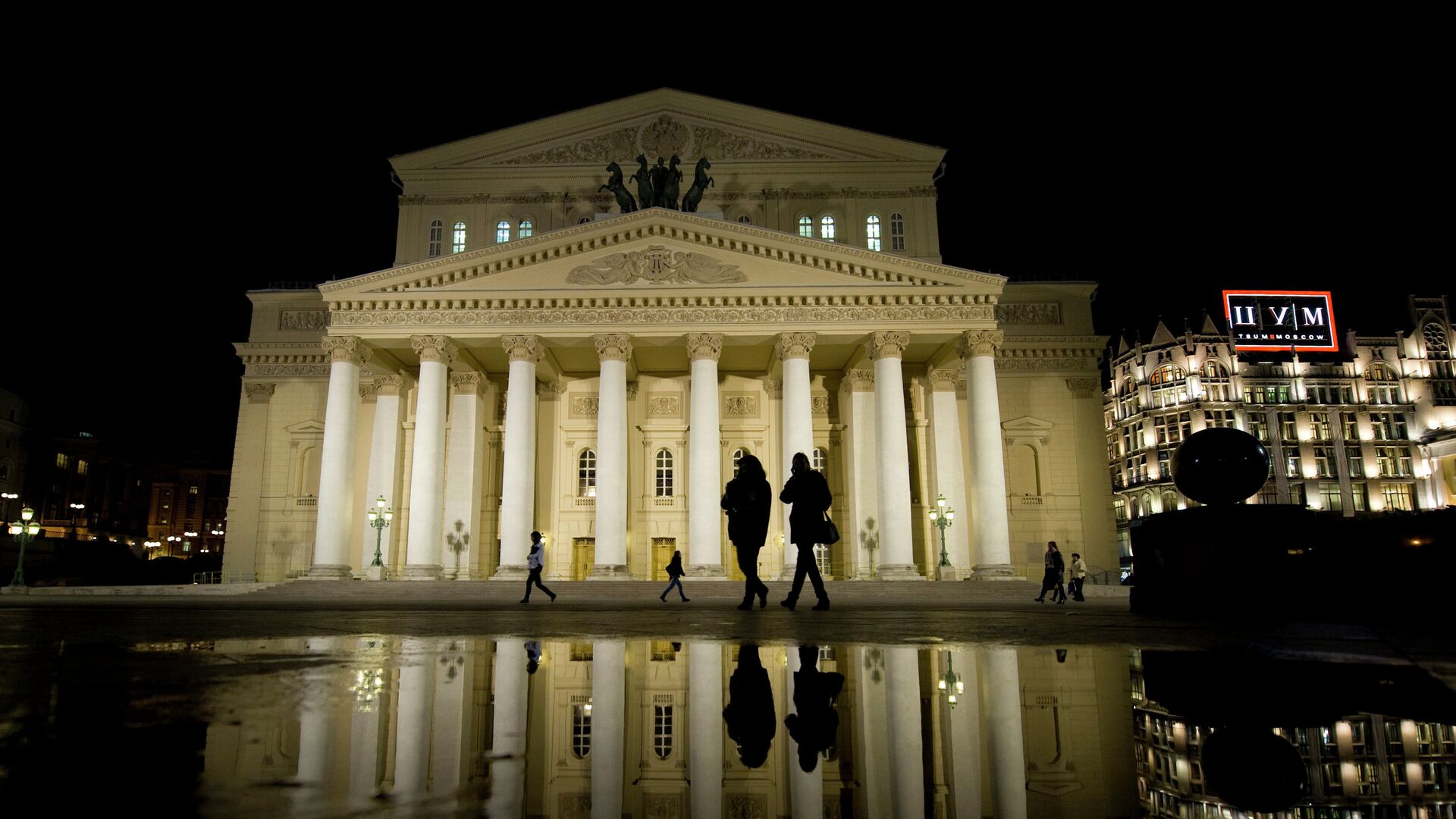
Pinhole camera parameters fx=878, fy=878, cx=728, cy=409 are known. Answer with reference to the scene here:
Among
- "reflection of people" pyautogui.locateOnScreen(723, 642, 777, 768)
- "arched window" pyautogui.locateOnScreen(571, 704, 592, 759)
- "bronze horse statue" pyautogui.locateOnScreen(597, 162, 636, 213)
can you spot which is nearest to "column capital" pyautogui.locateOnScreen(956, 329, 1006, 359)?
"bronze horse statue" pyautogui.locateOnScreen(597, 162, 636, 213)

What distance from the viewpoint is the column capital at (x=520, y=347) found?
28.4 meters

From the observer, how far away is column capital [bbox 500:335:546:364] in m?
28.4

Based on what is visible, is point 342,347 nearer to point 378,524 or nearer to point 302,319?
point 378,524

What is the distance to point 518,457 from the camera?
90.6ft

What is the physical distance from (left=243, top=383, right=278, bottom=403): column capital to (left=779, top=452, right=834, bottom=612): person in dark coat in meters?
31.2

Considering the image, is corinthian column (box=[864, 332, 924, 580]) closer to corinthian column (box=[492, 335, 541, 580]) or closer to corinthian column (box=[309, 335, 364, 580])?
corinthian column (box=[492, 335, 541, 580])

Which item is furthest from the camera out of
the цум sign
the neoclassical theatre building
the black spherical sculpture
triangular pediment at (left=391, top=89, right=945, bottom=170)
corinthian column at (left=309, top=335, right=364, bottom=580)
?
the цум sign

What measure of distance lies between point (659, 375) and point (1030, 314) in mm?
15072

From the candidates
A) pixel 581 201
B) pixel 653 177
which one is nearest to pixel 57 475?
pixel 581 201

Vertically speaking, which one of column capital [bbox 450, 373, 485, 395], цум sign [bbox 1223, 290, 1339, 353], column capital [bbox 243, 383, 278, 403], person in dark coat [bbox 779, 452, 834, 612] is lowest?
person in dark coat [bbox 779, 452, 834, 612]

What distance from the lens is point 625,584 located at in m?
25.7

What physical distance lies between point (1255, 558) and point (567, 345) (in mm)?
24343

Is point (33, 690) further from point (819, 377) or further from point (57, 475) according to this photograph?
point (57, 475)

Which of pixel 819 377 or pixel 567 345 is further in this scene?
pixel 819 377
